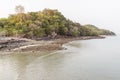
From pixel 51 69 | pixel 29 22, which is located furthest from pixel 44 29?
pixel 51 69

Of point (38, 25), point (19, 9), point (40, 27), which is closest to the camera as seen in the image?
point (38, 25)

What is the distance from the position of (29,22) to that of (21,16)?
21.9 feet

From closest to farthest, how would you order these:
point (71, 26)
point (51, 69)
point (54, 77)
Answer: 1. point (54, 77)
2. point (51, 69)
3. point (71, 26)

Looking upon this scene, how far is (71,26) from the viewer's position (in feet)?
406

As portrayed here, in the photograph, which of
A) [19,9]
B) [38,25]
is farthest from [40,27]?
[19,9]

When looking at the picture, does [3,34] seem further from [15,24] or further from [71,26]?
[71,26]

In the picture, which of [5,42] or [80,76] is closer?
[80,76]

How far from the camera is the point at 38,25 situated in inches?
4131

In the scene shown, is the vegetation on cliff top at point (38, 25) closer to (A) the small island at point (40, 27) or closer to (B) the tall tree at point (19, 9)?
(A) the small island at point (40, 27)

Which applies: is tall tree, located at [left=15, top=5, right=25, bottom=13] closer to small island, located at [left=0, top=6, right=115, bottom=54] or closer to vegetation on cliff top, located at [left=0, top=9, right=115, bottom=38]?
small island, located at [left=0, top=6, right=115, bottom=54]

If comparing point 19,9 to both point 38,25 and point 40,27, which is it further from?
point 40,27

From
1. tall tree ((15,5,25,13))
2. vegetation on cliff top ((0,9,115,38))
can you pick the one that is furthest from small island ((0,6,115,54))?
tall tree ((15,5,25,13))

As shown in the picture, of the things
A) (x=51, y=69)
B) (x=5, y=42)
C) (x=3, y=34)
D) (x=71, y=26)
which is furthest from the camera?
(x=71, y=26)

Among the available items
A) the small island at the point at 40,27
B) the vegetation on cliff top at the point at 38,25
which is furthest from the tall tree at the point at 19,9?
the vegetation on cliff top at the point at 38,25
